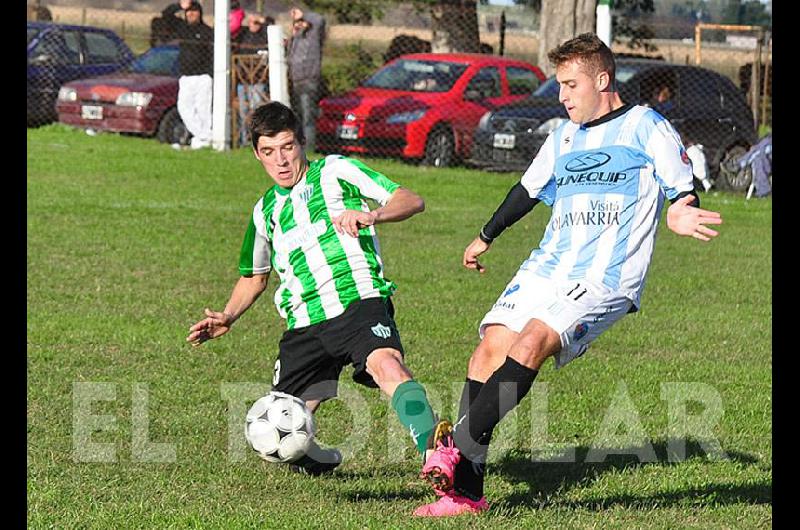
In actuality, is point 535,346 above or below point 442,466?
above

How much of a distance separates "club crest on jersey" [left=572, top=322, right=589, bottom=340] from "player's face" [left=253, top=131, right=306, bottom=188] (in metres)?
1.31

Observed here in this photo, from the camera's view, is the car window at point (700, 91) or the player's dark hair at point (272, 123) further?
the car window at point (700, 91)

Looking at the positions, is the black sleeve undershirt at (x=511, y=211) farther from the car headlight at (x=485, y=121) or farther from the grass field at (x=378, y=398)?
the car headlight at (x=485, y=121)

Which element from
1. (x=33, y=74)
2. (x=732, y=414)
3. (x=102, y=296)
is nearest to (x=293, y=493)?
(x=732, y=414)

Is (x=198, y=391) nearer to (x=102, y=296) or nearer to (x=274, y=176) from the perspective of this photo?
(x=274, y=176)

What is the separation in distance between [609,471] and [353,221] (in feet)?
5.84

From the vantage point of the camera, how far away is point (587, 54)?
5414 millimetres

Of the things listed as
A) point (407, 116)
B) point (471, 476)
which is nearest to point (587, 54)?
point (471, 476)

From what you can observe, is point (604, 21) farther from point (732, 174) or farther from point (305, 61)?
point (305, 61)

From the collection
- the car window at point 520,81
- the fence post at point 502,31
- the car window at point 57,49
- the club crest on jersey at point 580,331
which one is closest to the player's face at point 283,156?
the club crest on jersey at point 580,331

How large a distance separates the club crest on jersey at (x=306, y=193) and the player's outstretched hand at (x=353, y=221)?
0.50 m

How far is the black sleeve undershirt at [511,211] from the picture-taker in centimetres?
575

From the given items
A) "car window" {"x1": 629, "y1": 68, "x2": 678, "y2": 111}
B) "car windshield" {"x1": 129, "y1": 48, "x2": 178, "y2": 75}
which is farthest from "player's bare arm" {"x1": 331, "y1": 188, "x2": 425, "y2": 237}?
"car windshield" {"x1": 129, "y1": 48, "x2": 178, "y2": 75}

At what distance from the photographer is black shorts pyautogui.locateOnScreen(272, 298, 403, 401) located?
5.52m
